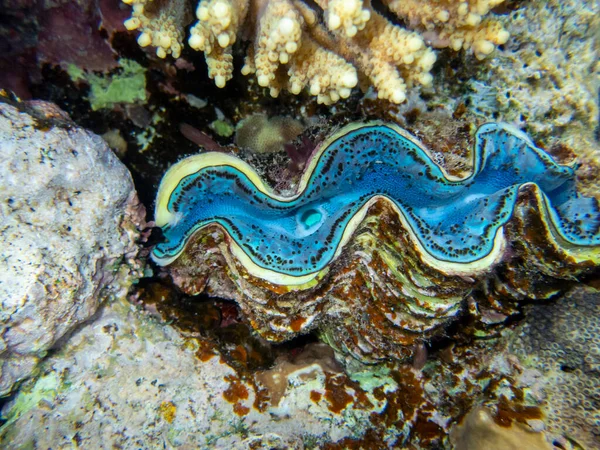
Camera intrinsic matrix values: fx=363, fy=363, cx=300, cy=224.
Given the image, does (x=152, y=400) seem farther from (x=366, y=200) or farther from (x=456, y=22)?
(x=456, y=22)

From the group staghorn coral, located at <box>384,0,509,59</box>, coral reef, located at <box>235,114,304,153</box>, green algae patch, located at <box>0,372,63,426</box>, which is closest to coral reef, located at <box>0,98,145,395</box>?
green algae patch, located at <box>0,372,63,426</box>

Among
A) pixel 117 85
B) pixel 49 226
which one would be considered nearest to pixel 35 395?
pixel 49 226

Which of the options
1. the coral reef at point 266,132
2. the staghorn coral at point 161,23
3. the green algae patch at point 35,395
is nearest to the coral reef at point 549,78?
the coral reef at point 266,132

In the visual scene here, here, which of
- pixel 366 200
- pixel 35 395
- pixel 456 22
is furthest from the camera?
pixel 366 200

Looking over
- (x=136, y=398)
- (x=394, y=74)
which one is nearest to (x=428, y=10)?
(x=394, y=74)

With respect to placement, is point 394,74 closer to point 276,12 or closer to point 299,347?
point 276,12

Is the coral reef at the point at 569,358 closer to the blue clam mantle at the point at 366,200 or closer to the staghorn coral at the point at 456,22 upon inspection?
the blue clam mantle at the point at 366,200

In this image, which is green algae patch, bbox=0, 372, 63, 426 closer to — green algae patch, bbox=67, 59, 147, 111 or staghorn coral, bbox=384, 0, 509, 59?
green algae patch, bbox=67, 59, 147, 111
